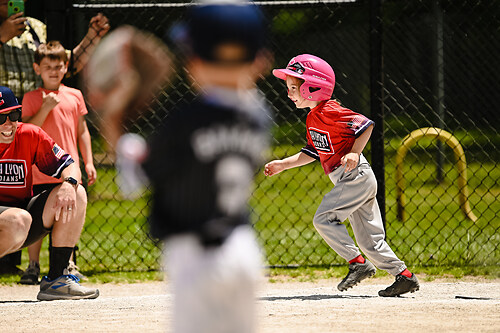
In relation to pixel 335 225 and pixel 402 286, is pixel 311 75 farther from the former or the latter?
pixel 402 286

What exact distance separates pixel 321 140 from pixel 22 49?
8.55ft

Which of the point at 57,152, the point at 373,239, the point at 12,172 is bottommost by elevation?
the point at 373,239

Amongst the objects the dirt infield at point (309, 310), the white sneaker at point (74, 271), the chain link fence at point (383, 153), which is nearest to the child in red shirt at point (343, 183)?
the dirt infield at point (309, 310)

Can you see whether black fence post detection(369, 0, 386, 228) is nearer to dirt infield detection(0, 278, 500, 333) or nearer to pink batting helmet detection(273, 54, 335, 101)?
dirt infield detection(0, 278, 500, 333)

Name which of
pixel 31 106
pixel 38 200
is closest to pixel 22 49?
pixel 31 106

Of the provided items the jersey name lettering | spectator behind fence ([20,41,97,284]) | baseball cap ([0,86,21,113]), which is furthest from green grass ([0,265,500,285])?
the jersey name lettering

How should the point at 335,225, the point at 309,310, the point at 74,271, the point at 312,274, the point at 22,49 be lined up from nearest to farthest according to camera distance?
the point at 309,310 < the point at 335,225 < the point at 74,271 < the point at 312,274 < the point at 22,49

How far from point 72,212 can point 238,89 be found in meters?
2.44

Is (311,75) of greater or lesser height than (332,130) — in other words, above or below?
above

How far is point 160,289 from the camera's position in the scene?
18.0 ft

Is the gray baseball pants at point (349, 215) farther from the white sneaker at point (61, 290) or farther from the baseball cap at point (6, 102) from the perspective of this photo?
the baseball cap at point (6, 102)

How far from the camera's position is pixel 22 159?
4859 millimetres

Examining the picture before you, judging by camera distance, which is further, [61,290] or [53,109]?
[53,109]

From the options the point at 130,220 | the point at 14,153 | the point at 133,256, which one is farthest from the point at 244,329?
the point at 130,220
